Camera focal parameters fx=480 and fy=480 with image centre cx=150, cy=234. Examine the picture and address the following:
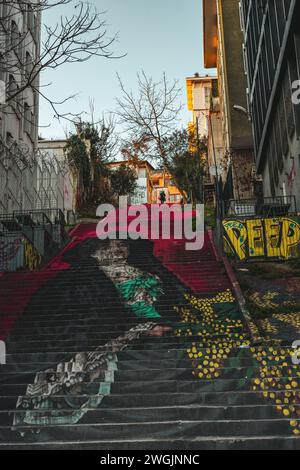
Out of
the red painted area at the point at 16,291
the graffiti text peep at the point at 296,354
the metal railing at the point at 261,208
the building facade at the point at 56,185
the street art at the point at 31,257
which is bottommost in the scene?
the graffiti text peep at the point at 296,354

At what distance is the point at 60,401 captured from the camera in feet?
27.1

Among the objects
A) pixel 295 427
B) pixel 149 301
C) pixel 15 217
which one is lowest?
pixel 295 427

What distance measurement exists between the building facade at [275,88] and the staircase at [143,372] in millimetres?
7095

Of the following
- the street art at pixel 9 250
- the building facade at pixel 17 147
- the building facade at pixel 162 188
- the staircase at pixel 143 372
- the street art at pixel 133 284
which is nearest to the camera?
the staircase at pixel 143 372

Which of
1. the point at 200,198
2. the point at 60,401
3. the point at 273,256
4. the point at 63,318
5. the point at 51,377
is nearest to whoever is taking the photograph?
the point at 60,401

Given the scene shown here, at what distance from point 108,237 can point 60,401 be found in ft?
47.3

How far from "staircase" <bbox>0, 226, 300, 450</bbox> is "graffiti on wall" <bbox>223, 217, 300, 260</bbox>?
3397mm

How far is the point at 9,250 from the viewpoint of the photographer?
59.5 feet

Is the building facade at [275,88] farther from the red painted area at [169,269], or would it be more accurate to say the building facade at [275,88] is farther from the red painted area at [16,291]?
the red painted area at [16,291]

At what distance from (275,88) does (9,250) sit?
40.8 ft

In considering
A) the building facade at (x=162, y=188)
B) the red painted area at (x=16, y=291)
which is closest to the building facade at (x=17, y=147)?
the red painted area at (x=16, y=291)

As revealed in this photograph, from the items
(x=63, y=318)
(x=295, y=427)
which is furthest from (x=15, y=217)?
(x=295, y=427)

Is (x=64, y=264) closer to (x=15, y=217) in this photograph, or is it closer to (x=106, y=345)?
(x=15, y=217)

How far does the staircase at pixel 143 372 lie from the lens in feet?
23.8
